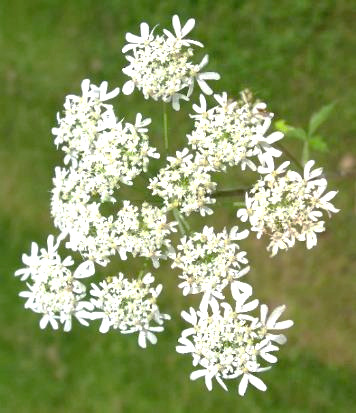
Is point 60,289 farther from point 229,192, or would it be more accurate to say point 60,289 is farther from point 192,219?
point 192,219

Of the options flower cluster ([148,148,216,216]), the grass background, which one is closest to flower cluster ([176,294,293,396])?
flower cluster ([148,148,216,216])

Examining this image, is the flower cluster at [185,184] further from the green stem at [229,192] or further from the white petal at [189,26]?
the white petal at [189,26]

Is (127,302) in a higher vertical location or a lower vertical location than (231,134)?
lower

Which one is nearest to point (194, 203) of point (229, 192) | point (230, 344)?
point (229, 192)

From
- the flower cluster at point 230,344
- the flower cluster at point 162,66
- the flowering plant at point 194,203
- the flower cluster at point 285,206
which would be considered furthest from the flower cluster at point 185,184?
the flower cluster at point 230,344

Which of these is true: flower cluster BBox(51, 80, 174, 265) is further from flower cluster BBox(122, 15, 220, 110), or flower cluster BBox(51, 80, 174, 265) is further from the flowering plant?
flower cluster BBox(122, 15, 220, 110)

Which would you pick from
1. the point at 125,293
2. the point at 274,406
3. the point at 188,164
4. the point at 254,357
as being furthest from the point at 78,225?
the point at 274,406
